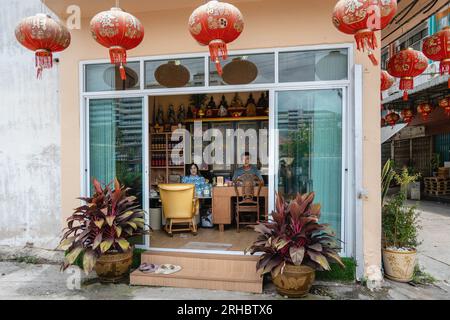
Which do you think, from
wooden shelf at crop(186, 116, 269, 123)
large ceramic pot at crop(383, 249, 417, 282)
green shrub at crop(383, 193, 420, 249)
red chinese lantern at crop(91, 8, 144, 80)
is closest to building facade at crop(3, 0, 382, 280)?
large ceramic pot at crop(383, 249, 417, 282)

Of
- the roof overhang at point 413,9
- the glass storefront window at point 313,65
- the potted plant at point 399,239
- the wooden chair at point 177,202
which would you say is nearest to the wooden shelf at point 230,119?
the wooden chair at point 177,202

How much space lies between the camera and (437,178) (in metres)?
10.7

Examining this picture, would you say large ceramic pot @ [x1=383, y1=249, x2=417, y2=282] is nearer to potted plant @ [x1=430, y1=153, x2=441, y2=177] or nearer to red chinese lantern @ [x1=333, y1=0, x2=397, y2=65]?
red chinese lantern @ [x1=333, y1=0, x2=397, y2=65]

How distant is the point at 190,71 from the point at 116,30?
4.44ft

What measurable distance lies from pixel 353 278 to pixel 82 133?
377cm

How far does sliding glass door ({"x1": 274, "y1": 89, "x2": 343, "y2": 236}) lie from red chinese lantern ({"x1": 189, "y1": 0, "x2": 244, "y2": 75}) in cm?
132

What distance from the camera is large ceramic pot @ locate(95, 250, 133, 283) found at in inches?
142

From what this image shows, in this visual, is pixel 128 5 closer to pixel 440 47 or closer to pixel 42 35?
pixel 42 35

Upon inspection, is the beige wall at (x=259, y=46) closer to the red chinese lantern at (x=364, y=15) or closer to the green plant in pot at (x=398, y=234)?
the green plant in pot at (x=398, y=234)

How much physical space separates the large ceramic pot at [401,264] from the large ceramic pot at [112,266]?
9.74 ft

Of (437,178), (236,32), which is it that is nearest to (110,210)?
(236,32)

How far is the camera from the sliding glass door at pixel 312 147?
384 centimetres
